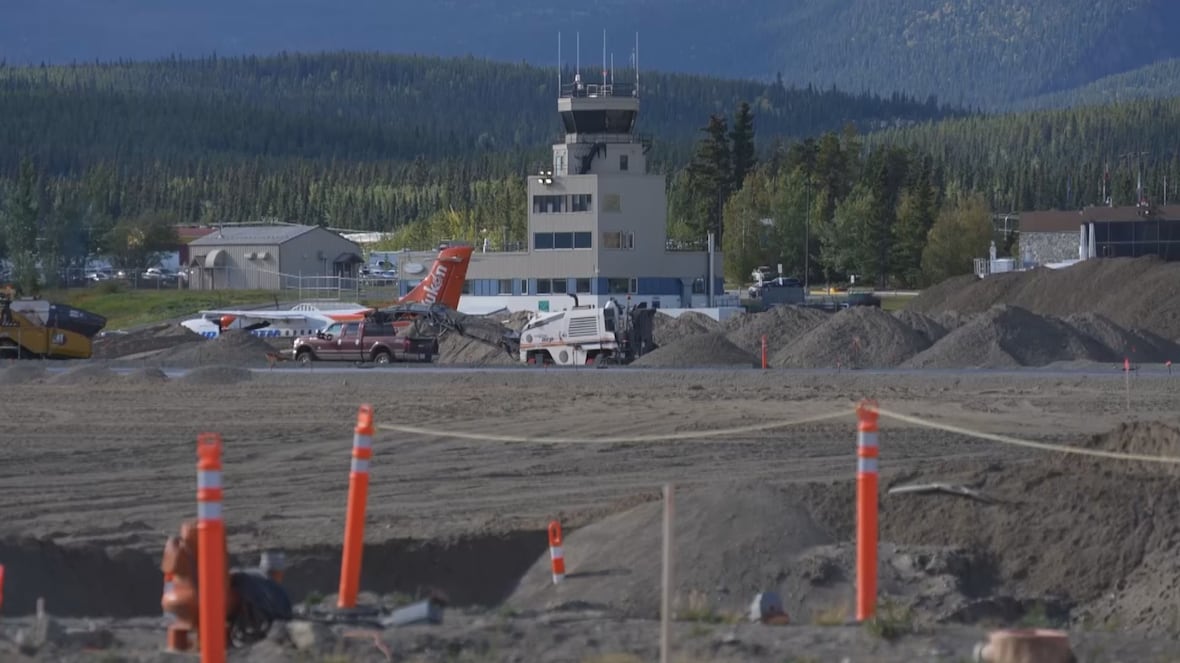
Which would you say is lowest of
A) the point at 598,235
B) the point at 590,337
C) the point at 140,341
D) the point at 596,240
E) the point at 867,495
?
the point at 140,341

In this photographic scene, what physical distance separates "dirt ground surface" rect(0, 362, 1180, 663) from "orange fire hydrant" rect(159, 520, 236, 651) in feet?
0.85

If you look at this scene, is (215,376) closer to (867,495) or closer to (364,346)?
(364,346)

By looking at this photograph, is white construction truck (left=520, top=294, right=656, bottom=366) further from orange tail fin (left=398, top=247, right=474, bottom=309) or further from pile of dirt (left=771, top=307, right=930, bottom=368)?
orange tail fin (left=398, top=247, right=474, bottom=309)

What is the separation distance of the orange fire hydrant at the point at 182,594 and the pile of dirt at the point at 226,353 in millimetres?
39814

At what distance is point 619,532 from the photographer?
15773mm

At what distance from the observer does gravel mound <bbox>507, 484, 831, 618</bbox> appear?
1405cm

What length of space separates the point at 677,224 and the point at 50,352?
76705 mm

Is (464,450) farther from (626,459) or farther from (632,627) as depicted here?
(632,627)

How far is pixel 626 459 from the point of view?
23469 mm

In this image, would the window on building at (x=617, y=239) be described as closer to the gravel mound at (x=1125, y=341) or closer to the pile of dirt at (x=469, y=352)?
the pile of dirt at (x=469, y=352)

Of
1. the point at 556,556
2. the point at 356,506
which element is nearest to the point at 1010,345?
the point at 556,556

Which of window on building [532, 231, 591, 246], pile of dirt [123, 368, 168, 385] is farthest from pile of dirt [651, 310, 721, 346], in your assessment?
pile of dirt [123, 368, 168, 385]

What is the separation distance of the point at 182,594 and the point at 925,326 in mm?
45600

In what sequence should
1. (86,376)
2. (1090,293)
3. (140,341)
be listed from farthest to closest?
1. (1090,293)
2. (140,341)
3. (86,376)
